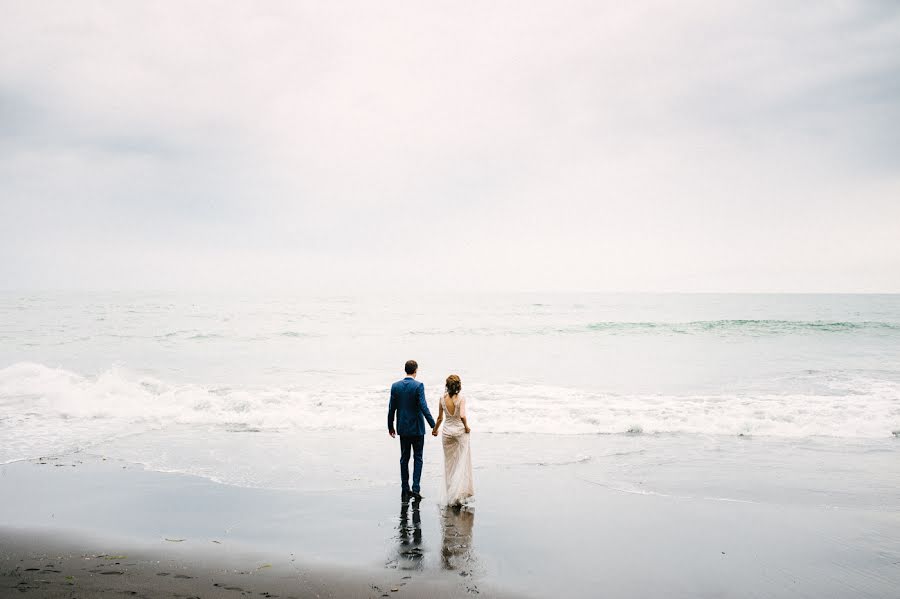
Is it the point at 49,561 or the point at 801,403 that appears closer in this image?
the point at 49,561

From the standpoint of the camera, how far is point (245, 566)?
6039mm

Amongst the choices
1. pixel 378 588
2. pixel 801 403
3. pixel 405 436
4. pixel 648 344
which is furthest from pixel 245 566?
pixel 648 344

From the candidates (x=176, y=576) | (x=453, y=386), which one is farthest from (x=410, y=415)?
(x=176, y=576)

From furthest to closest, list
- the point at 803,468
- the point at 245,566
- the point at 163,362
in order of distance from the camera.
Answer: the point at 163,362 < the point at 803,468 < the point at 245,566

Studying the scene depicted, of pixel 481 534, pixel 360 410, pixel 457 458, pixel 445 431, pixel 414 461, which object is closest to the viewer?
pixel 481 534

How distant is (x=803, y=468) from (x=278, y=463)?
9.79m

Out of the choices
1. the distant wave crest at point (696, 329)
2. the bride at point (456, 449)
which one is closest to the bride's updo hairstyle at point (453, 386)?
the bride at point (456, 449)

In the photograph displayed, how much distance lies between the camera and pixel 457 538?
6.86 metres

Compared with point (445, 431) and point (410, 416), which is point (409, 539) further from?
point (410, 416)

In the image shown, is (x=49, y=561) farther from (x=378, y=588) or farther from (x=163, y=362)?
(x=163, y=362)

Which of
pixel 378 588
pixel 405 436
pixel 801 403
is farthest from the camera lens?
pixel 801 403

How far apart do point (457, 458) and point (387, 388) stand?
1135cm

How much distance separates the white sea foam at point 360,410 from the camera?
43.9ft

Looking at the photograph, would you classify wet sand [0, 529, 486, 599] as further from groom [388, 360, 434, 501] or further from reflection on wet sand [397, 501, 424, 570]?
groom [388, 360, 434, 501]
